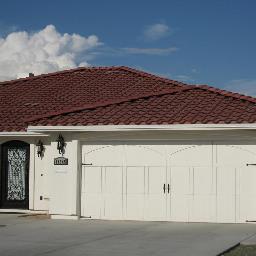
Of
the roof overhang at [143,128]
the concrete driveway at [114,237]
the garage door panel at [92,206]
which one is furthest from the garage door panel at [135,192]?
the roof overhang at [143,128]

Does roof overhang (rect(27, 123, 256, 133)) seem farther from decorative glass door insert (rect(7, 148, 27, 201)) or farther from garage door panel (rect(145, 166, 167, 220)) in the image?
decorative glass door insert (rect(7, 148, 27, 201))

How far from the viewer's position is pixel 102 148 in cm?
1734

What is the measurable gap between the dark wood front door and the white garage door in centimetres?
297

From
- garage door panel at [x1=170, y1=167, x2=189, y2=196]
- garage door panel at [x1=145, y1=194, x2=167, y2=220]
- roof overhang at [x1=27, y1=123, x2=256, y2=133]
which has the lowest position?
garage door panel at [x1=145, y1=194, x2=167, y2=220]

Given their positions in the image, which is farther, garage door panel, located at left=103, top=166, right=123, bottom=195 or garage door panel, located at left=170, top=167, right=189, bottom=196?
garage door panel, located at left=103, top=166, right=123, bottom=195

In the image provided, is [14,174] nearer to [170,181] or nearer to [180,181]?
[170,181]

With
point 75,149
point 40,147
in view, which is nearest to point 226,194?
point 75,149

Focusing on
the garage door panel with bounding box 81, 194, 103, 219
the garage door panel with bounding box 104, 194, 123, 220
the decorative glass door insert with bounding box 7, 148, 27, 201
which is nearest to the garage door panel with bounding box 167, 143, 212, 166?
the garage door panel with bounding box 104, 194, 123, 220

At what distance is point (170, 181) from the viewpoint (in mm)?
16719

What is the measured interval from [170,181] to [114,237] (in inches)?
141

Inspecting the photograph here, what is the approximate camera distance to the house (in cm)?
1627

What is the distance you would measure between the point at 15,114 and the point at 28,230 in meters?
6.54

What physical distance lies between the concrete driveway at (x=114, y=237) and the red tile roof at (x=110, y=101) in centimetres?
266

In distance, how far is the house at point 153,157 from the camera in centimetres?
1627
